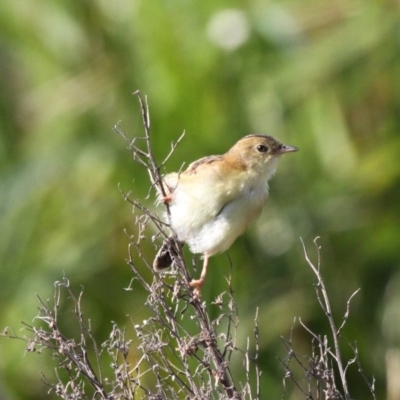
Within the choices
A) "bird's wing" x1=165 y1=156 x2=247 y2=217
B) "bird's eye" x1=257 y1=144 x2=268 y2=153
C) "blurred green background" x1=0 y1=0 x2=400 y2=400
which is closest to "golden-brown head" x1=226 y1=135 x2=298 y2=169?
"bird's eye" x1=257 y1=144 x2=268 y2=153

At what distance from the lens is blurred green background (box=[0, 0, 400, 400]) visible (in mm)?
9133

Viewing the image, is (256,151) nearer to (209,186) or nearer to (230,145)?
(209,186)

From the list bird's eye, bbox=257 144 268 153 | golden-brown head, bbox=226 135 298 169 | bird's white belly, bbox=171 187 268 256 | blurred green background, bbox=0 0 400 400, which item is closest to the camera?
bird's white belly, bbox=171 187 268 256

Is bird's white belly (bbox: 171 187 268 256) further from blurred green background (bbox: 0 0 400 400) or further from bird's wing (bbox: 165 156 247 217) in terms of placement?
blurred green background (bbox: 0 0 400 400)

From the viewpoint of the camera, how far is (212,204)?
5656mm

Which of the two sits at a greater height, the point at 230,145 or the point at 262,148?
the point at 262,148

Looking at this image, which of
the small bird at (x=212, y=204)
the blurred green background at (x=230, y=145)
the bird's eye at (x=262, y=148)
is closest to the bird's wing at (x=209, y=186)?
the small bird at (x=212, y=204)

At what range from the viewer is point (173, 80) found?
30.3 ft

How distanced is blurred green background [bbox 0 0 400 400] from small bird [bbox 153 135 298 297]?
2.85 m

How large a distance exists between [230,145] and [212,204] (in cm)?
342

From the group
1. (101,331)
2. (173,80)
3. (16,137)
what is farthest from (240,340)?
(16,137)

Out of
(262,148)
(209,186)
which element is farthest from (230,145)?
(209,186)

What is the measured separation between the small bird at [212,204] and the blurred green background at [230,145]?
9.34 feet

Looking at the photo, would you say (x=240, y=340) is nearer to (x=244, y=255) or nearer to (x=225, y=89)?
(x=244, y=255)
